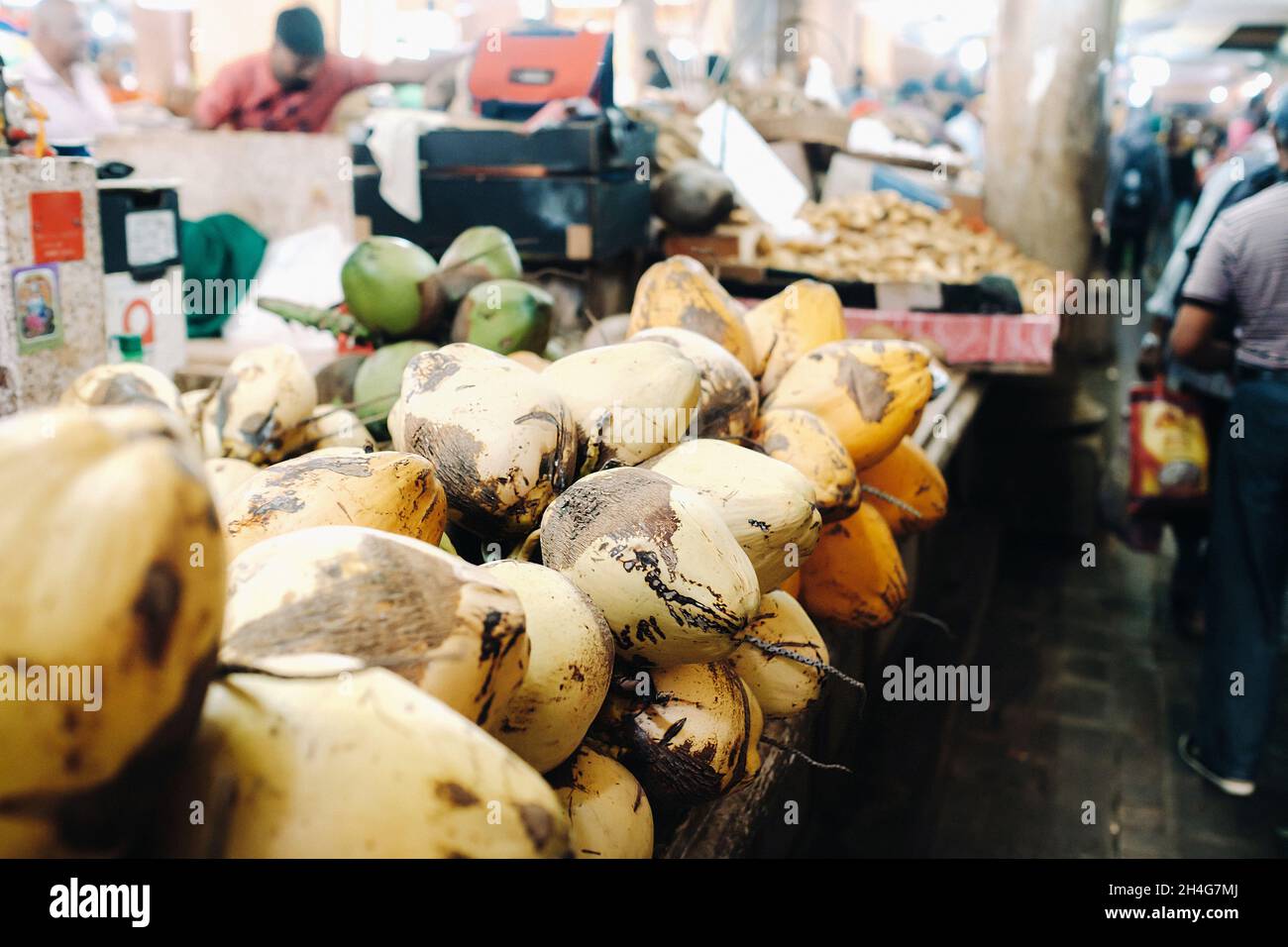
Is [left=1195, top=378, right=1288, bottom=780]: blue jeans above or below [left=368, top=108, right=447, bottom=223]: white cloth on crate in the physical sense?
below

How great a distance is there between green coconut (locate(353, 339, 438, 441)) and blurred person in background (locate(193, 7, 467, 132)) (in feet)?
12.3

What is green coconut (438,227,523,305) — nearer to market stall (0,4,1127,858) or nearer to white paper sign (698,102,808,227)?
market stall (0,4,1127,858)

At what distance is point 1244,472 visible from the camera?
2875 millimetres

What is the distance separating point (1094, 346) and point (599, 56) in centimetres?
317

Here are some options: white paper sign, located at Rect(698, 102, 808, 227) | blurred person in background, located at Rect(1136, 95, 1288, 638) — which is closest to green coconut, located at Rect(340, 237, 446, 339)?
white paper sign, located at Rect(698, 102, 808, 227)

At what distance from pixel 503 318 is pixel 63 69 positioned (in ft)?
13.0

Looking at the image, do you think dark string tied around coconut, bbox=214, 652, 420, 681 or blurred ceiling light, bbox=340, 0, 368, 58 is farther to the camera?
blurred ceiling light, bbox=340, 0, 368, 58

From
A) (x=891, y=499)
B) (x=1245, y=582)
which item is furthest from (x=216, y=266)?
(x=1245, y=582)

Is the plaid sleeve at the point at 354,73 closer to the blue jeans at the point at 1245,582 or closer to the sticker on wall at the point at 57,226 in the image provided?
the sticker on wall at the point at 57,226

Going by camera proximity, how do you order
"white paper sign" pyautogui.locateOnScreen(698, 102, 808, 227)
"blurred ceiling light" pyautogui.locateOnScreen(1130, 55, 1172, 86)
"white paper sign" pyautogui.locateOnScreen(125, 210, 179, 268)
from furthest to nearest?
"blurred ceiling light" pyautogui.locateOnScreen(1130, 55, 1172, 86) → "white paper sign" pyautogui.locateOnScreen(698, 102, 808, 227) → "white paper sign" pyautogui.locateOnScreen(125, 210, 179, 268)

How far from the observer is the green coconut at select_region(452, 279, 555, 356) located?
1.80 meters

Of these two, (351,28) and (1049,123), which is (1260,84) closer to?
(1049,123)
